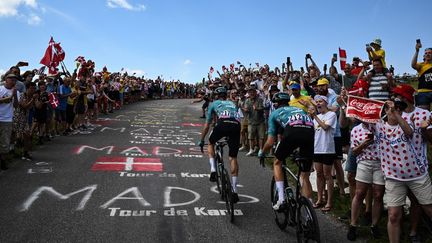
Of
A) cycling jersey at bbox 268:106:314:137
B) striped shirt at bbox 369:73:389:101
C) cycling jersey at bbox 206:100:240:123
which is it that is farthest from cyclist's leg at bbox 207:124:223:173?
striped shirt at bbox 369:73:389:101

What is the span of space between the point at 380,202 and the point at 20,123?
1038 cm

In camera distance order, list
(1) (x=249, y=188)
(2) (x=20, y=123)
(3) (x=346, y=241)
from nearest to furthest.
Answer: (3) (x=346, y=241) → (1) (x=249, y=188) → (2) (x=20, y=123)

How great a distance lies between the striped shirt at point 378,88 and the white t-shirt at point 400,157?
117 inches

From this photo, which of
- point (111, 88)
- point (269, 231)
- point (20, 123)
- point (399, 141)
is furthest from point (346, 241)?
point (111, 88)

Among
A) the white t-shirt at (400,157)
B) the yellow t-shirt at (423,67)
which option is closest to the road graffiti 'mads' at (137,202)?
the white t-shirt at (400,157)

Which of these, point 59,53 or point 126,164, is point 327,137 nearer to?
point 126,164

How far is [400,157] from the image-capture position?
15.6 ft

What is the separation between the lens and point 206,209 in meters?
6.99

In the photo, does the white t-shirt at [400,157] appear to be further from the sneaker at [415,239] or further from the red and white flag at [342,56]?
the red and white flag at [342,56]

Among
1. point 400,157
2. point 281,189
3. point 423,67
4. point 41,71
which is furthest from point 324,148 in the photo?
point 41,71

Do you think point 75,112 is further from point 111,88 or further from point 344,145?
point 344,145

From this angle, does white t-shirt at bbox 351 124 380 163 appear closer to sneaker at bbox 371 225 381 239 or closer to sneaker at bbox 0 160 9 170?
sneaker at bbox 371 225 381 239

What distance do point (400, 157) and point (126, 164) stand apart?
7.49 metres

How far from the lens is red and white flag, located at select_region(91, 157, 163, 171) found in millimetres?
10141
